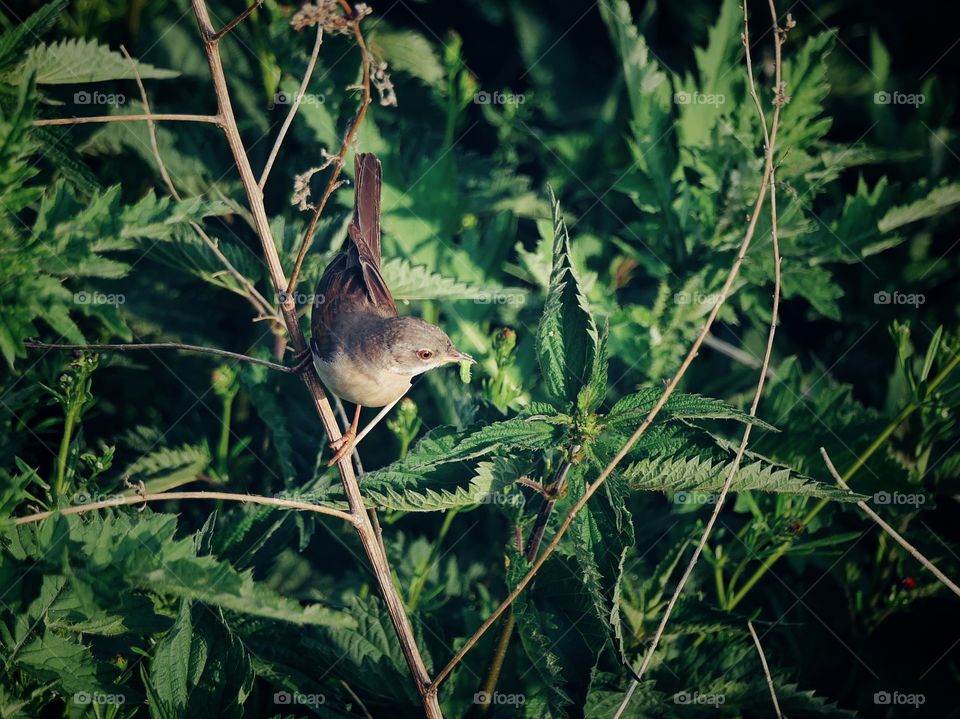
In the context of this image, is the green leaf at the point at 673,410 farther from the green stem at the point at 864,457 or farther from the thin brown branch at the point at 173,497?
the thin brown branch at the point at 173,497

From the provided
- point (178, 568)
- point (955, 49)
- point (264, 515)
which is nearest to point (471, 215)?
point (264, 515)

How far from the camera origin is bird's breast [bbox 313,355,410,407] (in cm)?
226

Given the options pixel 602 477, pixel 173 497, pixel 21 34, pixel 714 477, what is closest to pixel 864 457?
pixel 714 477

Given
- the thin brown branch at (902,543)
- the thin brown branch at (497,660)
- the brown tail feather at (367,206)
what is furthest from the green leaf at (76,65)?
the thin brown branch at (902,543)

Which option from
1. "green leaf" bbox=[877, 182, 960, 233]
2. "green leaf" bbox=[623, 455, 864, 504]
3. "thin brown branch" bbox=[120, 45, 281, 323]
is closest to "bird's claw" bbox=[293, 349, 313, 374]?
"thin brown branch" bbox=[120, 45, 281, 323]

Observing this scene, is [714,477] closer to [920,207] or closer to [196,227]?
[196,227]

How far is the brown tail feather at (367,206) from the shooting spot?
2.52 meters

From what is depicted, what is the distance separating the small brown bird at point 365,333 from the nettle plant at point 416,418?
4.8 inches

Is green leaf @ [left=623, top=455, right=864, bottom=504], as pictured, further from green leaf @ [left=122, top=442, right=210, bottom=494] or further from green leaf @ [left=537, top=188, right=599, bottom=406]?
green leaf @ [left=122, top=442, right=210, bottom=494]

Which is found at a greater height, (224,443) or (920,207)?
(920,207)

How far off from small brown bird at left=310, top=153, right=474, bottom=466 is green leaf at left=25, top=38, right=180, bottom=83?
0.73 meters

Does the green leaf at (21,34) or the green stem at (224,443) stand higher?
the green leaf at (21,34)

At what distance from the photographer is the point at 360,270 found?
8.44 feet

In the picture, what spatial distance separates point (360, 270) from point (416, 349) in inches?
14.1
